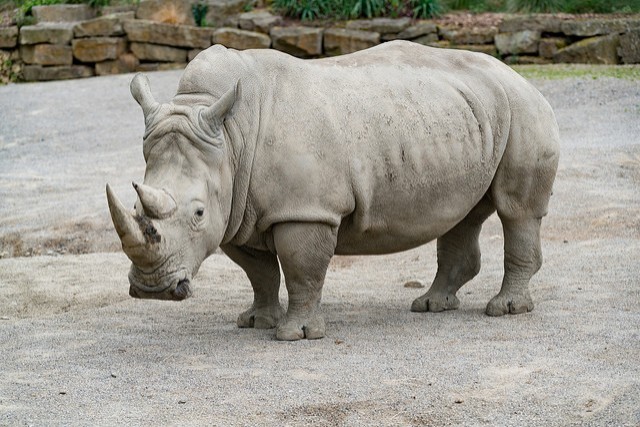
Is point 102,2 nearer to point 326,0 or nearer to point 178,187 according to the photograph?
point 326,0

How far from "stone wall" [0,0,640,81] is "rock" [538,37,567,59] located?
0.05 ft

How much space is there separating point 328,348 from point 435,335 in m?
0.65

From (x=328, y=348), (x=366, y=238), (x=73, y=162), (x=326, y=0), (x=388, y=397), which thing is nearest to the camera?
(x=388, y=397)

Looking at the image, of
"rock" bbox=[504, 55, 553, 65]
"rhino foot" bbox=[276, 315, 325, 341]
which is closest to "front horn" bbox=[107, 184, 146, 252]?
"rhino foot" bbox=[276, 315, 325, 341]

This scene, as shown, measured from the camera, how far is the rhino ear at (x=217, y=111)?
553 centimetres

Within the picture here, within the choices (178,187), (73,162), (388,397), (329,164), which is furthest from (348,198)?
(73,162)

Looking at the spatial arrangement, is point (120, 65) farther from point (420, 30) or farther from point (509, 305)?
point (509, 305)

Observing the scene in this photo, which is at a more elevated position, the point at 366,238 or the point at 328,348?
the point at 366,238

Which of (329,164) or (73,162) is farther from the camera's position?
(73,162)

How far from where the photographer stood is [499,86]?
6.47 meters

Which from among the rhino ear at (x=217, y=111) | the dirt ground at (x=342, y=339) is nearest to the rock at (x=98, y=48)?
the dirt ground at (x=342, y=339)

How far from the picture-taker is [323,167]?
577 centimetres

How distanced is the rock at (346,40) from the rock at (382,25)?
140mm

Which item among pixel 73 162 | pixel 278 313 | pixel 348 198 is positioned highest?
pixel 348 198
